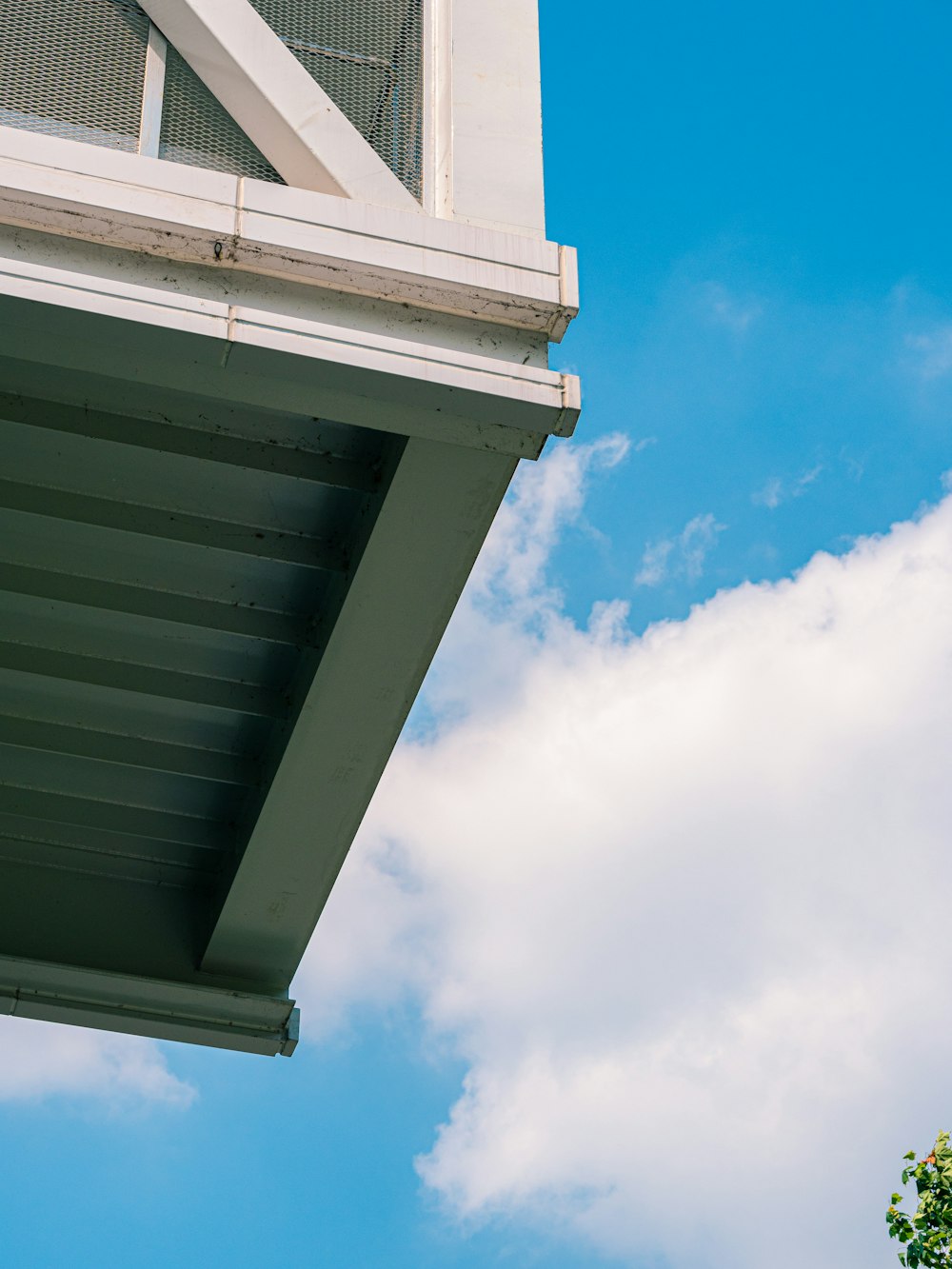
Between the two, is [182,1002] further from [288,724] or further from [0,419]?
[0,419]

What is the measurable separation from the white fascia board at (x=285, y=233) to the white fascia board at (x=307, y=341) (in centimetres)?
13

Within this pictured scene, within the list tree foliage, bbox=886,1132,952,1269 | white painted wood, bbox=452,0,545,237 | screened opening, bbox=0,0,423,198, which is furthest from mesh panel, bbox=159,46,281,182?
tree foliage, bbox=886,1132,952,1269

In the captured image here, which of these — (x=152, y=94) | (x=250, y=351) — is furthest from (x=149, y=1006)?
(x=152, y=94)

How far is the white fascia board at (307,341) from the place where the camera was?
397cm

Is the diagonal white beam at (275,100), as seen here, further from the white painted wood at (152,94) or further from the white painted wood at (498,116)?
the white painted wood at (498,116)

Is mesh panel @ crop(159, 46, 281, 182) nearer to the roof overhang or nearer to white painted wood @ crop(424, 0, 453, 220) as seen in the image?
the roof overhang

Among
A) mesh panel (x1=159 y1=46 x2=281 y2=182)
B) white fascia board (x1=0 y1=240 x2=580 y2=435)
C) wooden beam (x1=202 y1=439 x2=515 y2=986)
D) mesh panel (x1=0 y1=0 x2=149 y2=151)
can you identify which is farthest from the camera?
wooden beam (x1=202 y1=439 x2=515 y2=986)

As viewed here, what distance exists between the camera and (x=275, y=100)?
4.45 metres

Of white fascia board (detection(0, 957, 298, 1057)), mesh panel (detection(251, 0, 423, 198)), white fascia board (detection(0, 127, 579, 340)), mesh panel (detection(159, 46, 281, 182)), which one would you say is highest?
mesh panel (detection(251, 0, 423, 198))

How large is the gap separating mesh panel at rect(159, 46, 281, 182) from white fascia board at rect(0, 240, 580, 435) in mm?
570

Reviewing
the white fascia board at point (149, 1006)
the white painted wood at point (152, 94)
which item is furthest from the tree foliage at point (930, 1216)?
the white painted wood at point (152, 94)

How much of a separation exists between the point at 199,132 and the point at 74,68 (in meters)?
0.42

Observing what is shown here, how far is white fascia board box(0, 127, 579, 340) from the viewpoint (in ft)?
13.1

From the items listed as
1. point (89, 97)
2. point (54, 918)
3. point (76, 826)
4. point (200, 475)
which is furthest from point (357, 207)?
point (54, 918)
